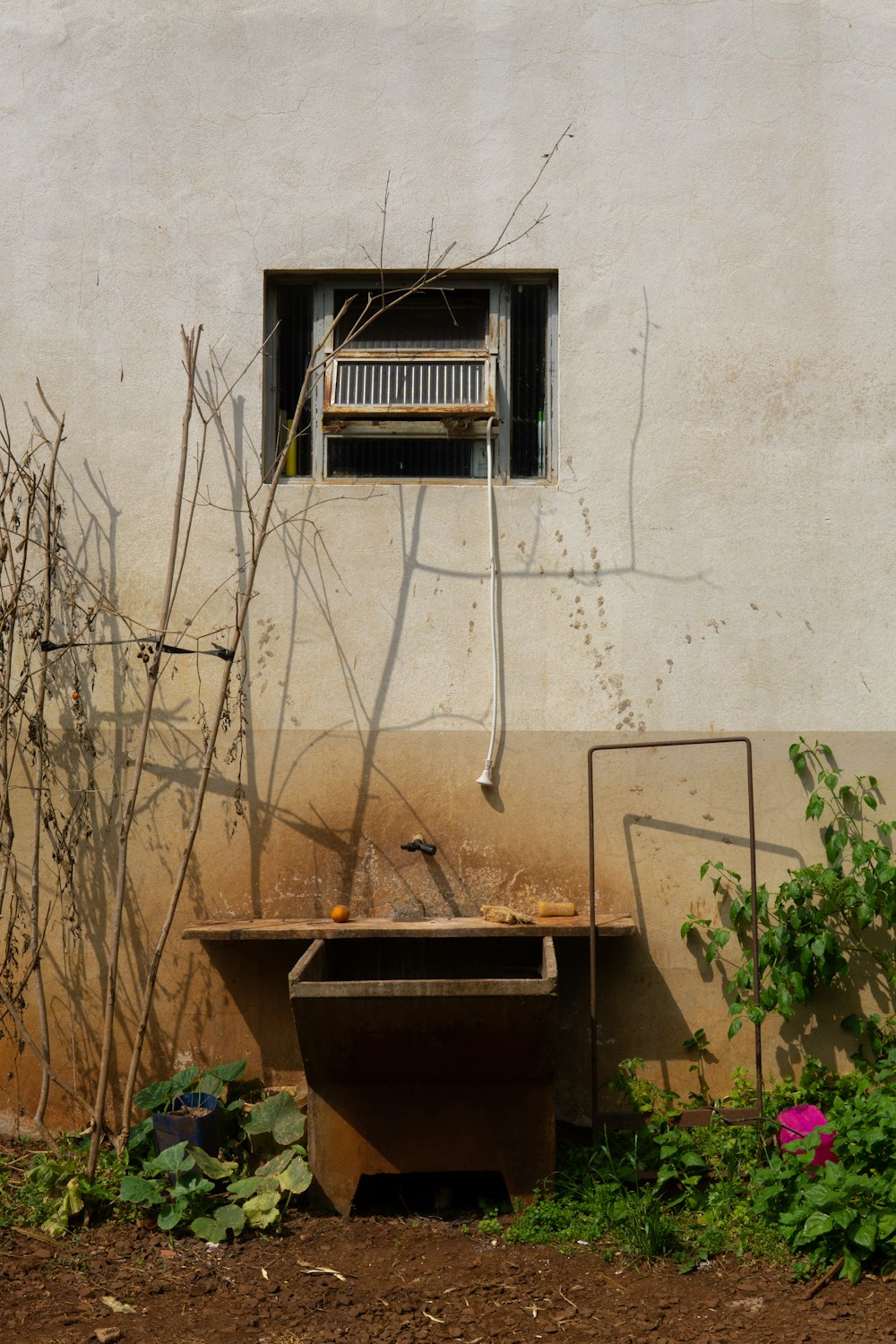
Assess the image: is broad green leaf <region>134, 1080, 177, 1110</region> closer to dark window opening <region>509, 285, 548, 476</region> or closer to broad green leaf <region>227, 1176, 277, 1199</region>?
broad green leaf <region>227, 1176, 277, 1199</region>

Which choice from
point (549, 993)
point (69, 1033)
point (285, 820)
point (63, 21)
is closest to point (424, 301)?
point (63, 21)

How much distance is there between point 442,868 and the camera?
5117mm

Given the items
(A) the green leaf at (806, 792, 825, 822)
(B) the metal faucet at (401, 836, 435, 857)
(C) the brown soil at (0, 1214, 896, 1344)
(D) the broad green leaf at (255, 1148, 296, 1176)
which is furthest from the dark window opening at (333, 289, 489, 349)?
(C) the brown soil at (0, 1214, 896, 1344)

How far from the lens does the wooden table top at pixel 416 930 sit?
15.3 feet

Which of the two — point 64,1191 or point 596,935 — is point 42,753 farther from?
point 596,935

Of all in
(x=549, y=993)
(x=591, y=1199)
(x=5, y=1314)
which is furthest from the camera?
(x=591, y=1199)

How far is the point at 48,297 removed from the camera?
5.30 m

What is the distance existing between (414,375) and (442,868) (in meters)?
2.22

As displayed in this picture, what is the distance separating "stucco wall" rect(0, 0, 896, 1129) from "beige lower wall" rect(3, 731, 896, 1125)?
0.05ft

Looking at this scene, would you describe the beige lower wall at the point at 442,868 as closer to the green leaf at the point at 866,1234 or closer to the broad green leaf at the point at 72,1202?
the broad green leaf at the point at 72,1202

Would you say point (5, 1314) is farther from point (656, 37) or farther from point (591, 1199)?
point (656, 37)

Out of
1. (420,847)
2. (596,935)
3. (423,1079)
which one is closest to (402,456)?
(420,847)

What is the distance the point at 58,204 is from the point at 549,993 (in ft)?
13.3

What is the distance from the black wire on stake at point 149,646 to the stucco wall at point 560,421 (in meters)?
0.14
